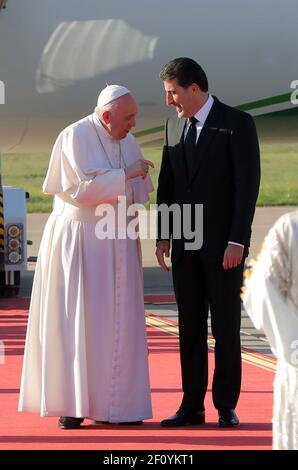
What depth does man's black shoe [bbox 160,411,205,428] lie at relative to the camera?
21.8 feet

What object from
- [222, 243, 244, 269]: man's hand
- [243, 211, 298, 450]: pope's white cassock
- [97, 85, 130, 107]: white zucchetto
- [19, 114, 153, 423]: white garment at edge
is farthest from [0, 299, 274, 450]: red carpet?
[243, 211, 298, 450]: pope's white cassock

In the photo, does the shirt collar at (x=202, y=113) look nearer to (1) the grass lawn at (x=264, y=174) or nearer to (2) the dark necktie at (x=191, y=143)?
(2) the dark necktie at (x=191, y=143)

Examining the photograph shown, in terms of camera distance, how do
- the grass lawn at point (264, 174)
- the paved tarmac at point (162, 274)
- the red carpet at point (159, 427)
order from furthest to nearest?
1. the grass lawn at point (264, 174)
2. the paved tarmac at point (162, 274)
3. the red carpet at point (159, 427)

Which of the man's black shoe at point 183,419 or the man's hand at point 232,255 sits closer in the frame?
the man's hand at point 232,255

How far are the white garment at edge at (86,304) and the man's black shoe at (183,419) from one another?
0.37 ft

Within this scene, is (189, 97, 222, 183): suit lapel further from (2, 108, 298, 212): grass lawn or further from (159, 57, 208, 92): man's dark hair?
(2, 108, 298, 212): grass lawn

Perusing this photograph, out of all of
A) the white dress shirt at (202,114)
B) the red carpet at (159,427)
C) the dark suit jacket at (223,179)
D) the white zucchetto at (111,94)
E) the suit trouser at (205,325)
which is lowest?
the red carpet at (159,427)

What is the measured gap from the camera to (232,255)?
6.39m

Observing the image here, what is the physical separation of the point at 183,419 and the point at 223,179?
3.99ft

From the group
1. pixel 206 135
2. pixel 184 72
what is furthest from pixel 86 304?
pixel 184 72

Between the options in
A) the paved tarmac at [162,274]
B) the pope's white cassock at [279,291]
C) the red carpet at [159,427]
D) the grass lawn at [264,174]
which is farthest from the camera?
the grass lawn at [264,174]

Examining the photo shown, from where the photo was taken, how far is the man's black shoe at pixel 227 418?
6586mm

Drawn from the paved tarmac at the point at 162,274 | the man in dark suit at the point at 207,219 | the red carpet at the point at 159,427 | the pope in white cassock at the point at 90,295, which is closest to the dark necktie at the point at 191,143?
the man in dark suit at the point at 207,219

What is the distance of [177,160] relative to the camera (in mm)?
6656
